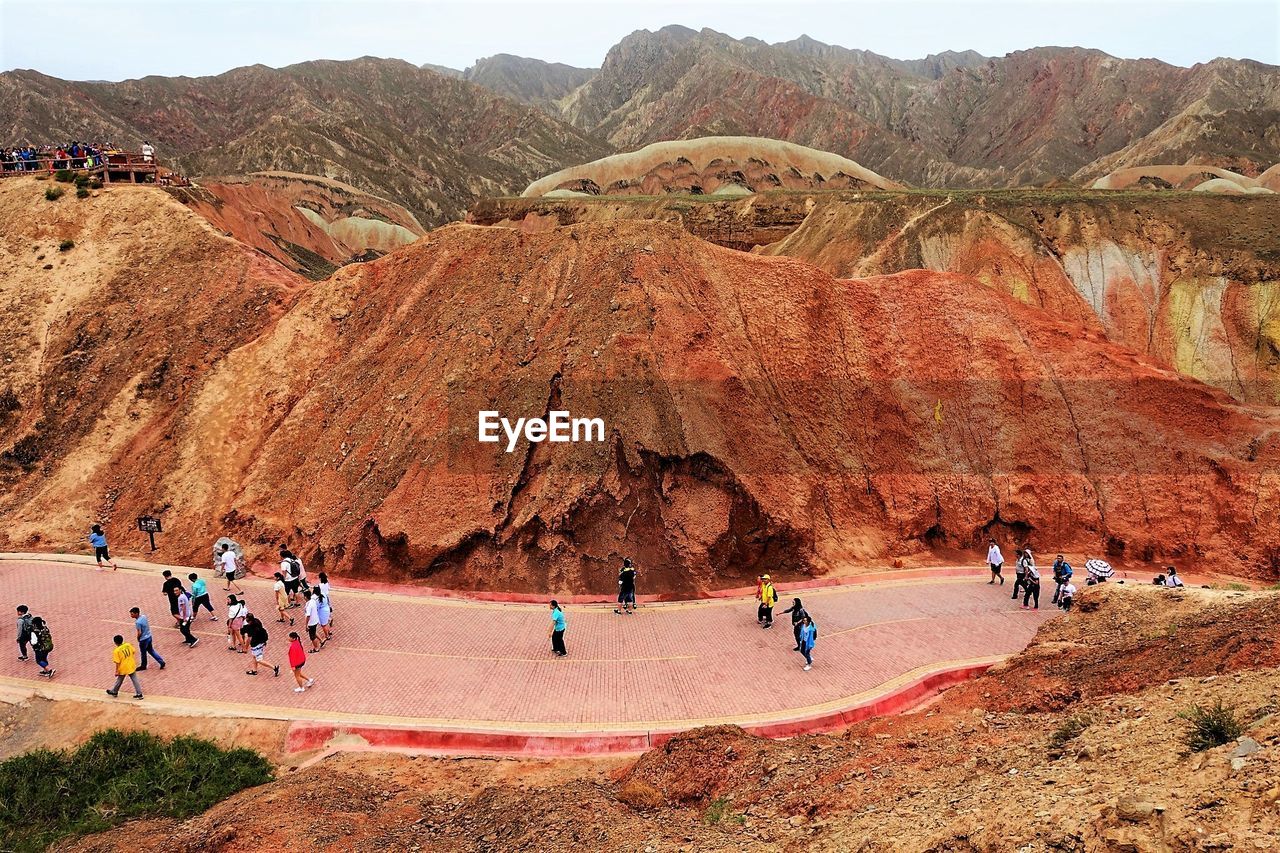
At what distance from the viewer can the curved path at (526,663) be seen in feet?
38.8

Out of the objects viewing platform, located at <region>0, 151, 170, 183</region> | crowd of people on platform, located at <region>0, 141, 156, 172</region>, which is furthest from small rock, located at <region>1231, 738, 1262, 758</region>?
viewing platform, located at <region>0, 151, 170, 183</region>

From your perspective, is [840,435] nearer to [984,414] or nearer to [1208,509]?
[984,414]

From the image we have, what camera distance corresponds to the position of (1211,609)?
11.3 m

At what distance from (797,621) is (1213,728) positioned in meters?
7.86

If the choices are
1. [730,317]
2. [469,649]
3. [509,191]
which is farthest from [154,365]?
[509,191]

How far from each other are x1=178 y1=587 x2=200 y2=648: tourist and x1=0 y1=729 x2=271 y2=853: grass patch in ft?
8.50

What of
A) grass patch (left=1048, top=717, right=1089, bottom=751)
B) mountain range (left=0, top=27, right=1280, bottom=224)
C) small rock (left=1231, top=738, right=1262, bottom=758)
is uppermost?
mountain range (left=0, top=27, right=1280, bottom=224)

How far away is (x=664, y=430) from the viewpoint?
1845 cm

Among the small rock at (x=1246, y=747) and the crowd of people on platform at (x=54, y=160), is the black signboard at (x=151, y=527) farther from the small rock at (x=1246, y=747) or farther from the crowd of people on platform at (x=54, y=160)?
the small rock at (x=1246, y=747)

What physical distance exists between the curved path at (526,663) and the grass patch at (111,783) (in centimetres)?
94

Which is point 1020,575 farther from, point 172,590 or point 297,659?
point 172,590

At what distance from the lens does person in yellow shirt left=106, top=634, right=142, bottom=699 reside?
11.9m

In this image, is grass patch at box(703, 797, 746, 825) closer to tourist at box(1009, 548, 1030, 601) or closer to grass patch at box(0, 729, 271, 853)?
grass patch at box(0, 729, 271, 853)

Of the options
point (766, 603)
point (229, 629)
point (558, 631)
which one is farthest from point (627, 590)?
point (229, 629)
